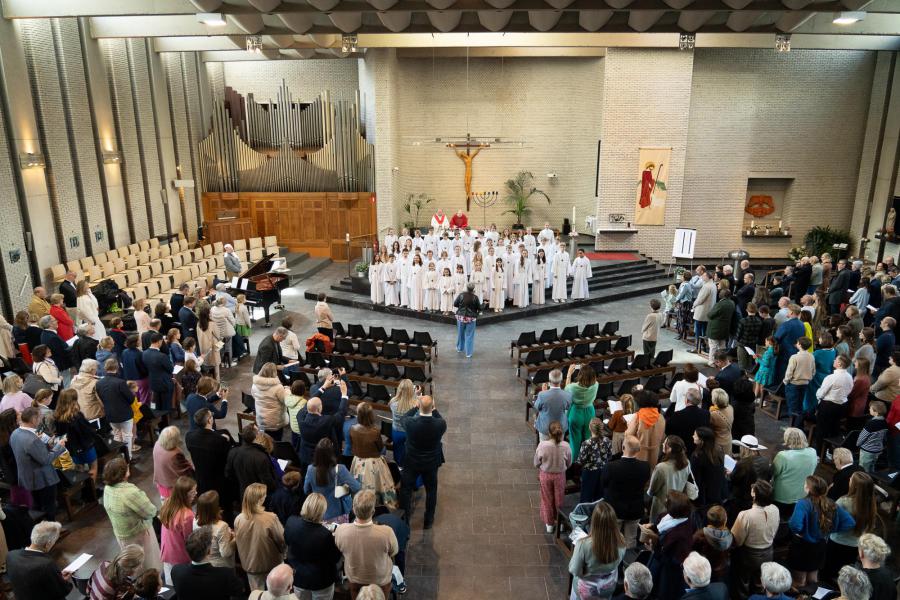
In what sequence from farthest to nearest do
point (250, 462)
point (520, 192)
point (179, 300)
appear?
1. point (520, 192)
2. point (179, 300)
3. point (250, 462)

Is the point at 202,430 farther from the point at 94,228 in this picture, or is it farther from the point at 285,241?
the point at 285,241

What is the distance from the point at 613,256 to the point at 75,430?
1546 cm

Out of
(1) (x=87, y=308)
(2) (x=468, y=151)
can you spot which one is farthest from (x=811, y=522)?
(2) (x=468, y=151)

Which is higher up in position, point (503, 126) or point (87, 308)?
point (503, 126)

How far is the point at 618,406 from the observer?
7.34 metres

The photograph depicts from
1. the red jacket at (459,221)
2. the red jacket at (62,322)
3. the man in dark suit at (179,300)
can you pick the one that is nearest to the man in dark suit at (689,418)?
the man in dark suit at (179,300)

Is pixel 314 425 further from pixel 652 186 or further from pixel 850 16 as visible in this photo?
pixel 652 186

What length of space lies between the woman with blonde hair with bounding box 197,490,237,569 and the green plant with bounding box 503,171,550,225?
58.9ft

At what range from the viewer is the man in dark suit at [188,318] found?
10.3m

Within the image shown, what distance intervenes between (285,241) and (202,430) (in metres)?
15.9

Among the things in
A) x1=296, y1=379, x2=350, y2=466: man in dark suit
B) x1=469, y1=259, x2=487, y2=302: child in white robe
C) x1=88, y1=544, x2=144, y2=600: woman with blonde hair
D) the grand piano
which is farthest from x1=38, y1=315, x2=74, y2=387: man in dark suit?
x1=469, y1=259, x2=487, y2=302: child in white robe

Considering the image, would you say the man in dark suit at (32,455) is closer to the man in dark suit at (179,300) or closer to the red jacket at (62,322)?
the red jacket at (62,322)

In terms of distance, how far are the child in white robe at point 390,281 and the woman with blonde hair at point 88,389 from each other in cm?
795

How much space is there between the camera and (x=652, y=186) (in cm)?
1903
